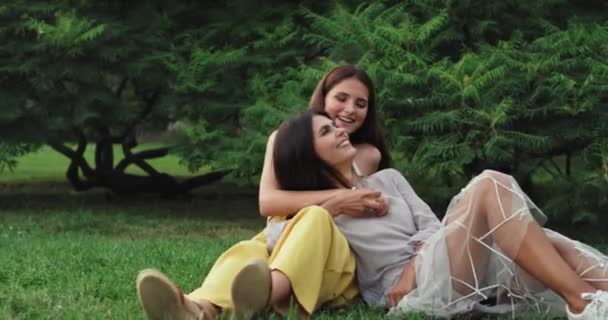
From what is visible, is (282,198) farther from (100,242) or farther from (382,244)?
(100,242)

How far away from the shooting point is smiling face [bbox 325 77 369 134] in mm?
4395

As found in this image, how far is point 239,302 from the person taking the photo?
350 cm

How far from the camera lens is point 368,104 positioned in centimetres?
449

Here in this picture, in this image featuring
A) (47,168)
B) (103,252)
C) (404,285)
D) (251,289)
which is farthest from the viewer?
(47,168)

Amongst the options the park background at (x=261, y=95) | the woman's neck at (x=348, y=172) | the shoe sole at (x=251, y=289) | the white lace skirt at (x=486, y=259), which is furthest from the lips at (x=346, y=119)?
the park background at (x=261, y=95)

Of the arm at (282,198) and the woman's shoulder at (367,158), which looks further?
the woman's shoulder at (367,158)

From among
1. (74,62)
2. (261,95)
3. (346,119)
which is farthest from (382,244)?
(74,62)

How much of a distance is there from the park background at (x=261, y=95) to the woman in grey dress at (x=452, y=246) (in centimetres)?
158

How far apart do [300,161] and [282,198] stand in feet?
0.57

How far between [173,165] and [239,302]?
14333 mm

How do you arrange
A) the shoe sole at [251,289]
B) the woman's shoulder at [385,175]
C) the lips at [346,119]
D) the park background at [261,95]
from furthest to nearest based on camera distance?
the park background at [261,95], the lips at [346,119], the woman's shoulder at [385,175], the shoe sole at [251,289]

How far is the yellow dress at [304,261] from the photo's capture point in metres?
3.61

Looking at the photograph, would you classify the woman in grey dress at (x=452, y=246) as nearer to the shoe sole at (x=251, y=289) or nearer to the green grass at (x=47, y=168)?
the shoe sole at (x=251, y=289)

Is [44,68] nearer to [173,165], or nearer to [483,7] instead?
[483,7]
